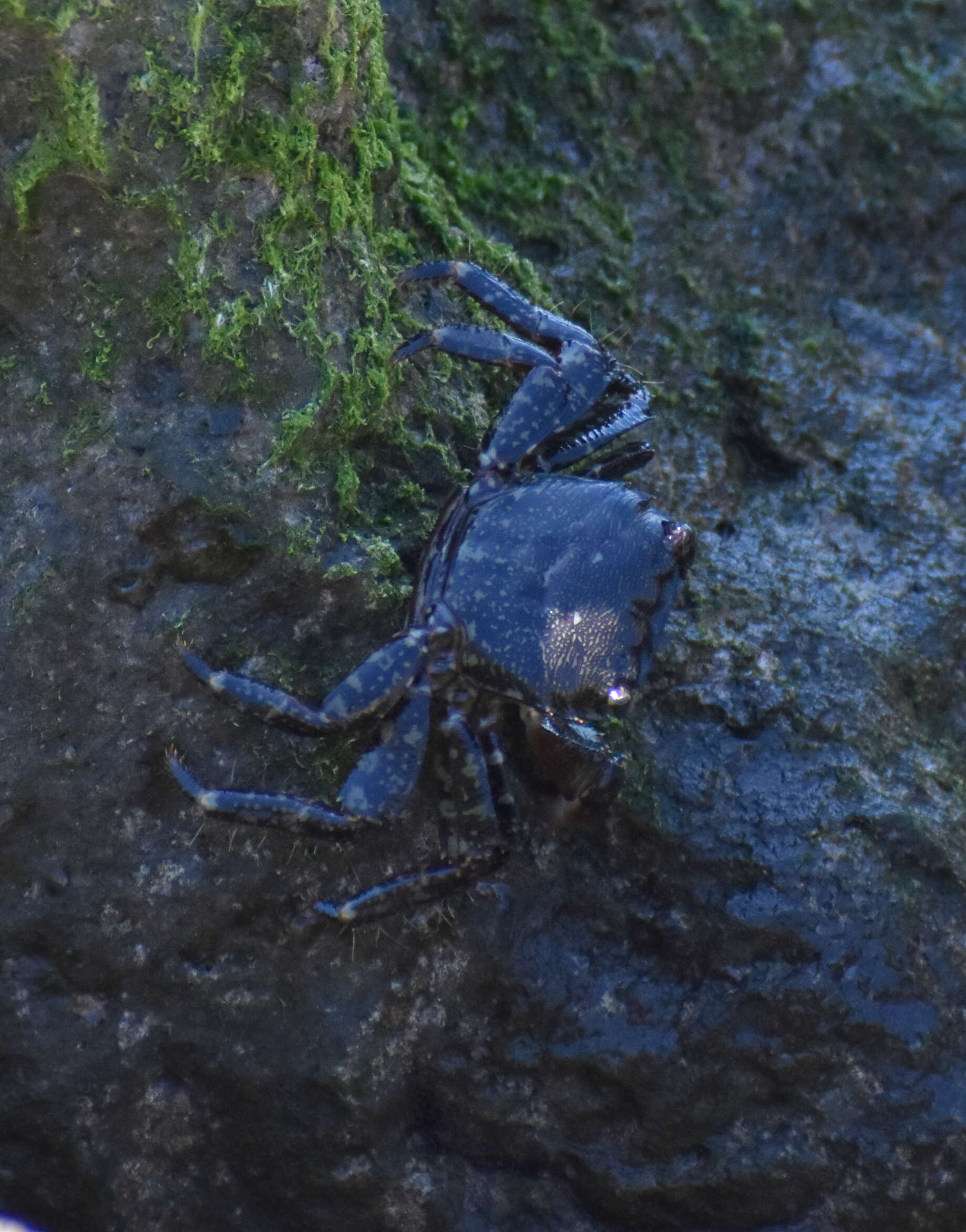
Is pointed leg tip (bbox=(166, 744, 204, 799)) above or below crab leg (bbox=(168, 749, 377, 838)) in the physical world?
above

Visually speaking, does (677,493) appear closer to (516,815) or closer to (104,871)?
(516,815)

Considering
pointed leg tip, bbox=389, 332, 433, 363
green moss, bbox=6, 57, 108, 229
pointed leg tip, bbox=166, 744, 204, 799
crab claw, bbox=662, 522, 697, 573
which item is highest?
green moss, bbox=6, 57, 108, 229

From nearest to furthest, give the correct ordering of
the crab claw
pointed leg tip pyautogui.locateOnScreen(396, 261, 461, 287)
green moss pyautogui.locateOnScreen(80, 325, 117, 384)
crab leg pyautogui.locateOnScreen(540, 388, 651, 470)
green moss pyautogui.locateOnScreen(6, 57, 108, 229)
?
green moss pyautogui.locateOnScreen(6, 57, 108, 229)
green moss pyautogui.locateOnScreen(80, 325, 117, 384)
the crab claw
pointed leg tip pyautogui.locateOnScreen(396, 261, 461, 287)
crab leg pyautogui.locateOnScreen(540, 388, 651, 470)

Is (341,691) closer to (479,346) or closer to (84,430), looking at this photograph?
(84,430)

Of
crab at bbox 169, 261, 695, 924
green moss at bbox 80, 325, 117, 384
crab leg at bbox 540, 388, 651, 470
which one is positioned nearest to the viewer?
green moss at bbox 80, 325, 117, 384

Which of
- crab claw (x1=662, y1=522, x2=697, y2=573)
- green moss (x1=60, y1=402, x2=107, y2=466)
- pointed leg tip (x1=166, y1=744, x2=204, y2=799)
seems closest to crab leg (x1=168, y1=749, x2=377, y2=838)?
pointed leg tip (x1=166, y1=744, x2=204, y2=799)

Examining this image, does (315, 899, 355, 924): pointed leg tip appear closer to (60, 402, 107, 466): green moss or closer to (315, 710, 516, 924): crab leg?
(315, 710, 516, 924): crab leg

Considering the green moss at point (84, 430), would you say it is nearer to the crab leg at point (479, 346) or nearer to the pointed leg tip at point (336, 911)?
the crab leg at point (479, 346)

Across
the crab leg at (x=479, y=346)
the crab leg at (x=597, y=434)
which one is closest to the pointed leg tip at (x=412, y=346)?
the crab leg at (x=479, y=346)
